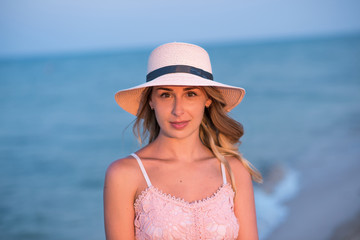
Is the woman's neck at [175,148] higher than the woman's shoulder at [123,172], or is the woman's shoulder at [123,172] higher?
the woman's neck at [175,148]

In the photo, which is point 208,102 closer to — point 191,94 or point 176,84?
point 191,94

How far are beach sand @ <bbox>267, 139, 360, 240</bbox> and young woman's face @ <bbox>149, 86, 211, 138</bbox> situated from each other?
10.7ft

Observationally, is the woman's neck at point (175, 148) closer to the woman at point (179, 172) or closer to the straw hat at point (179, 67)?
the woman at point (179, 172)

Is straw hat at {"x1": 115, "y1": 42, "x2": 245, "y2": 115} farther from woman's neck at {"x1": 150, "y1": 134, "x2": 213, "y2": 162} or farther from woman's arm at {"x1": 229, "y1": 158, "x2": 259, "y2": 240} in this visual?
woman's arm at {"x1": 229, "y1": 158, "x2": 259, "y2": 240}

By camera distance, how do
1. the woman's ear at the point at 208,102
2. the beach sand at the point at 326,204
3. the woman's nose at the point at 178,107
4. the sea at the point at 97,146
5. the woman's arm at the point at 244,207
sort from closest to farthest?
→ the woman's nose at the point at 178,107 → the woman's arm at the point at 244,207 → the woman's ear at the point at 208,102 → the beach sand at the point at 326,204 → the sea at the point at 97,146

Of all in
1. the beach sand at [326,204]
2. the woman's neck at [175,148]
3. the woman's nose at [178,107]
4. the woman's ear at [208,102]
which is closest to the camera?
the woman's nose at [178,107]

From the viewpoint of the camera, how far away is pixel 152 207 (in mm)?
2662

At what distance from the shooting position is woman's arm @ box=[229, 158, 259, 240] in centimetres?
289

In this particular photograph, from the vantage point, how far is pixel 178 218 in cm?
264

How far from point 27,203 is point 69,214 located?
1.27 m

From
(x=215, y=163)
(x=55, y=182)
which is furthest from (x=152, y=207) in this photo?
(x=55, y=182)

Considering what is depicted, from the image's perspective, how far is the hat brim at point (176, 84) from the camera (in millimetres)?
2641

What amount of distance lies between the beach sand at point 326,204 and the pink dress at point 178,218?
3013 millimetres

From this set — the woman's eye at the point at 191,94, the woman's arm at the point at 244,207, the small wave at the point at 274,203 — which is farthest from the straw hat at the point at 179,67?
the small wave at the point at 274,203
